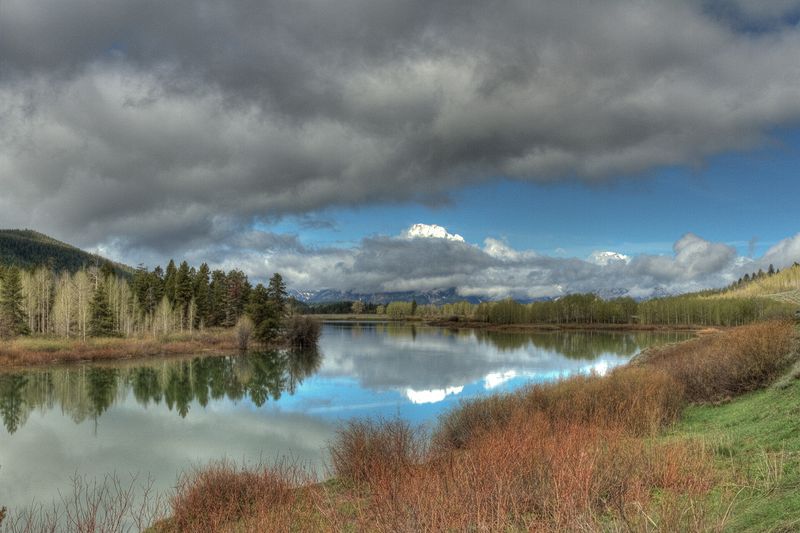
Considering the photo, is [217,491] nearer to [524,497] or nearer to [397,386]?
[524,497]

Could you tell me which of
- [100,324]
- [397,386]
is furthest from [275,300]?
[397,386]

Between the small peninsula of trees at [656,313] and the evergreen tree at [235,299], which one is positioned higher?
the evergreen tree at [235,299]

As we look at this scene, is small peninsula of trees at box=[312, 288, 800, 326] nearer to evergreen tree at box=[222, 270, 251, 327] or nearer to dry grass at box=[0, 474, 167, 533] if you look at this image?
evergreen tree at box=[222, 270, 251, 327]

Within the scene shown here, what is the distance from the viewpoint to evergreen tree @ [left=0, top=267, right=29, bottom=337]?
232ft

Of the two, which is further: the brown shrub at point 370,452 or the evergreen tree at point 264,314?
the evergreen tree at point 264,314

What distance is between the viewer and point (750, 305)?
15238cm

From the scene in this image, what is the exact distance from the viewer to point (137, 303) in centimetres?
9925

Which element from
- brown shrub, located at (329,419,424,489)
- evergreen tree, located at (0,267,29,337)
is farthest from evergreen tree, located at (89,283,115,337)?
brown shrub, located at (329,419,424,489)

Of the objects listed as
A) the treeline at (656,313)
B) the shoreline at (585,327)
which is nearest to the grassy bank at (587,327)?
the shoreline at (585,327)

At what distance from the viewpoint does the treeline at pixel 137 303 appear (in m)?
79.6

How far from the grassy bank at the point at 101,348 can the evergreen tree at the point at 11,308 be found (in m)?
3.72

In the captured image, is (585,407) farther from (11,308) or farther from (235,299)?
(235,299)

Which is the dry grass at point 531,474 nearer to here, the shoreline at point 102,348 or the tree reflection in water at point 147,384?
the tree reflection in water at point 147,384

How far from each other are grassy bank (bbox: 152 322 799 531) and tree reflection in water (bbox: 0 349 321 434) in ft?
76.0
